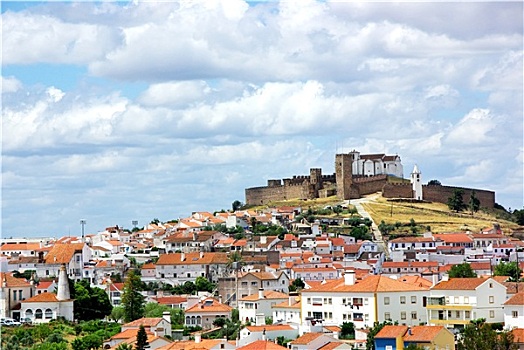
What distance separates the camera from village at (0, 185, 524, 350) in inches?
1689

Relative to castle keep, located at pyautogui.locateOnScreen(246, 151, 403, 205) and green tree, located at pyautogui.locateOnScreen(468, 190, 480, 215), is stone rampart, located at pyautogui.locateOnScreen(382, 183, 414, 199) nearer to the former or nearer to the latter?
castle keep, located at pyautogui.locateOnScreen(246, 151, 403, 205)

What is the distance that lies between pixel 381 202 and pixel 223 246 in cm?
2820

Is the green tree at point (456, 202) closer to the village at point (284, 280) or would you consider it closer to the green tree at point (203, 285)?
the village at point (284, 280)

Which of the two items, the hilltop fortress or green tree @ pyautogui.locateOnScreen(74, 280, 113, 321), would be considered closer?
green tree @ pyautogui.locateOnScreen(74, 280, 113, 321)

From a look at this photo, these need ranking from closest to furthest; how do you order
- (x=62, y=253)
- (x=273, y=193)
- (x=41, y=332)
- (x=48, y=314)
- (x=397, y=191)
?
(x=41, y=332)
(x=48, y=314)
(x=62, y=253)
(x=397, y=191)
(x=273, y=193)

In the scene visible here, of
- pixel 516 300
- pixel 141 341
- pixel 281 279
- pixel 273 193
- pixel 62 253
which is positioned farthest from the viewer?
pixel 273 193

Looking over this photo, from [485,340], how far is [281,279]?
85.8 ft

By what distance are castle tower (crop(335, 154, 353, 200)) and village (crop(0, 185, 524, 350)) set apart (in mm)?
2469

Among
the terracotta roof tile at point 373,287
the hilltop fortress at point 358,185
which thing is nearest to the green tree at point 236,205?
the hilltop fortress at point 358,185

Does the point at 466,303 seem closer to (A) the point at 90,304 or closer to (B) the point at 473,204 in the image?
(A) the point at 90,304

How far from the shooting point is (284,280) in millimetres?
61156

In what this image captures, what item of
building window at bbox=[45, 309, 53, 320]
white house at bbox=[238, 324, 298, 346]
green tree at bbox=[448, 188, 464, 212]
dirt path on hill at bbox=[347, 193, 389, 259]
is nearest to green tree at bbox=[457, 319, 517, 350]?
white house at bbox=[238, 324, 298, 346]

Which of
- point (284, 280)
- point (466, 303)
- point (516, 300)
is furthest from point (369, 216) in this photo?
point (516, 300)

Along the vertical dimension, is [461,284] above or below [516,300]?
above
